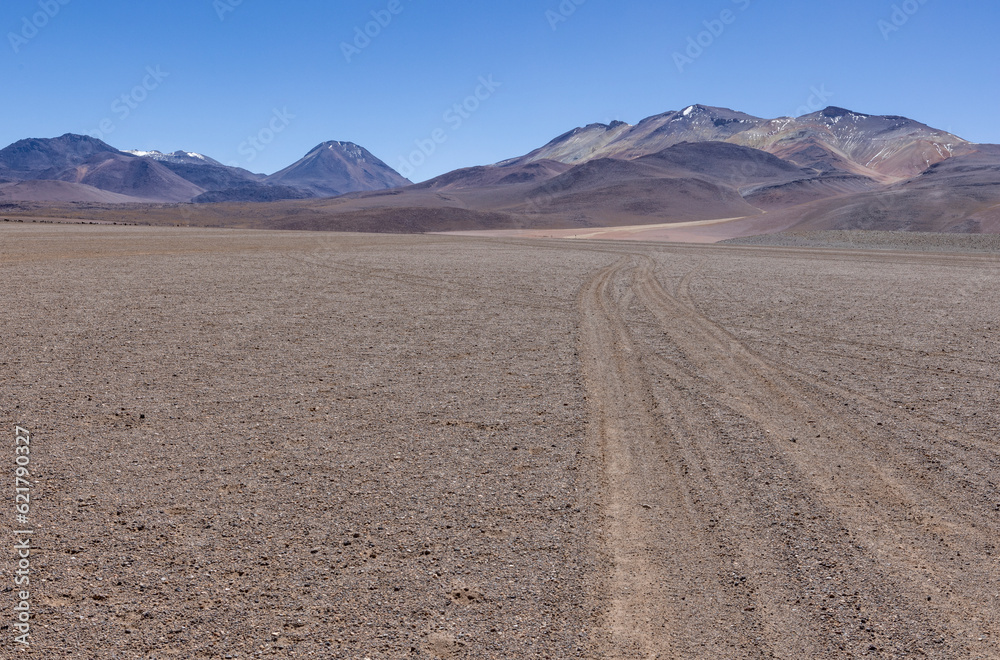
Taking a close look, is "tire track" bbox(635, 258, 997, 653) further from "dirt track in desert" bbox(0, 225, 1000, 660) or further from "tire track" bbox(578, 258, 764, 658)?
"tire track" bbox(578, 258, 764, 658)

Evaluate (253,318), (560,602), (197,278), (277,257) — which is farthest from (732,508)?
(277,257)

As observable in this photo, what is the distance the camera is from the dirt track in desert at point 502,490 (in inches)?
146

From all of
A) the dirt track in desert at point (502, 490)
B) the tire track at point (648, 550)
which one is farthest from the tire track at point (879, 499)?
the tire track at point (648, 550)

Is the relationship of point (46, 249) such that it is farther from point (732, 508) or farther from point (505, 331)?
point (732, 508)

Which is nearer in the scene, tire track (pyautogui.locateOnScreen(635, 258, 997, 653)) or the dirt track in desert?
the dirt track in desert

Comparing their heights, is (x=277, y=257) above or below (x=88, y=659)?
above

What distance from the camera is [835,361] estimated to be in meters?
9.94

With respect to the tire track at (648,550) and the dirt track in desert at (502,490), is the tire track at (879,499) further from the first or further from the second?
the tire track at (648,550)

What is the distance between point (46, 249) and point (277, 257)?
1053cm

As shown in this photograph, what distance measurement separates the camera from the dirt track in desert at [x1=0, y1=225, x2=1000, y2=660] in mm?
3715

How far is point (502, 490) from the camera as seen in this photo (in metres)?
5.34

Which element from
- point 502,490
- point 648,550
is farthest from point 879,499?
point 502,490

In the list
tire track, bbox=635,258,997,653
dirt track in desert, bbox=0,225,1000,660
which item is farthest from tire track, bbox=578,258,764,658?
tire track, bbox=635,258,997,653

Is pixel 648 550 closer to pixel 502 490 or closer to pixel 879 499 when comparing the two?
pixel 502 490
